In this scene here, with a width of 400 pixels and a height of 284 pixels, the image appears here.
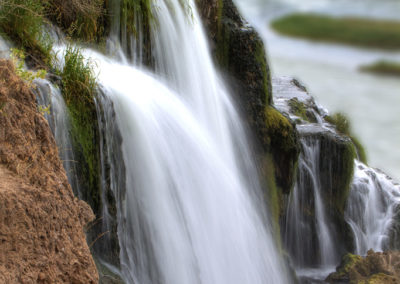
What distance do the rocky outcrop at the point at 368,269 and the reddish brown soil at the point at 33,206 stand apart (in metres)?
4.68

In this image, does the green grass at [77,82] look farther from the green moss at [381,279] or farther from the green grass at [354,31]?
the green moss at [381,279]

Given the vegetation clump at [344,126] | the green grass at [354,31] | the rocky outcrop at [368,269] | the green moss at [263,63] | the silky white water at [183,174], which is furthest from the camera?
the vegetation clump at [344,126]

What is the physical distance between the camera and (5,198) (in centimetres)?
315

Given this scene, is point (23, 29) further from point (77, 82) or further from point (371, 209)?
point (371, 209)

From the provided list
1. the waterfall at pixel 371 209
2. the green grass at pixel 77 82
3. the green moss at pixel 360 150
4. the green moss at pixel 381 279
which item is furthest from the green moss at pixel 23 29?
the green moss at pixel 360 150

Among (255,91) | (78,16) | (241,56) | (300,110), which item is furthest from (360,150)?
(78,16)

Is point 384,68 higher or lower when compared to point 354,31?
lower

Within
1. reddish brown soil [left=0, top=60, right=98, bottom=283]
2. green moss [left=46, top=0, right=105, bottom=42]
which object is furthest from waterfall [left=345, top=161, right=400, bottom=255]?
reddish brown soil [left=0, top=60, right=98, bottom=283]

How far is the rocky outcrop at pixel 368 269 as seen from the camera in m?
7.04

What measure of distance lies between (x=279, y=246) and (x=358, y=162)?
352cm

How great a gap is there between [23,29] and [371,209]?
6975mm

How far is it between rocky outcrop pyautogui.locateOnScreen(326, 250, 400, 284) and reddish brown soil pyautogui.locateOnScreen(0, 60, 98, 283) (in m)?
4.68

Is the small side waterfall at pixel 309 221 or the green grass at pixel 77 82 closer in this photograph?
the green grass at pixel 77 82

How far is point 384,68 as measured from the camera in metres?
1.88
